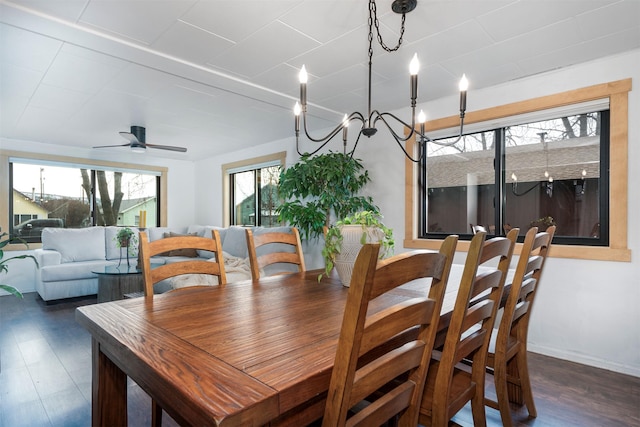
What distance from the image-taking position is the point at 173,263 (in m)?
1.60

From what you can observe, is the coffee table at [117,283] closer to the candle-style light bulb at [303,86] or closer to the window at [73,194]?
the window at [73,194]

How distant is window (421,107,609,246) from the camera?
8.61 feet

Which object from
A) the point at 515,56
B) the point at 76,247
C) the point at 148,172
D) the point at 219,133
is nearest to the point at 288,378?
the point at 515,56

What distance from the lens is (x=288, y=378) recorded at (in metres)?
0.71

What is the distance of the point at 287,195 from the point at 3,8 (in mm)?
2666

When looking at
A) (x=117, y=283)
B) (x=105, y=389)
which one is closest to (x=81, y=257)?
(x=117, y=283)

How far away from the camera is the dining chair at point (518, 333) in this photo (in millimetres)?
1482

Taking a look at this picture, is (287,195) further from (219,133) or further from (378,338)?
(378,338)

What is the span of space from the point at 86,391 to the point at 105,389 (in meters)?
1.20

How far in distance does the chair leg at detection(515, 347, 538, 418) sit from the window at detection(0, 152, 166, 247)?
5210 millimetres

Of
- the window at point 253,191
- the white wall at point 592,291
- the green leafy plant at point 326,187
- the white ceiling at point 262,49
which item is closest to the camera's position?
the white ceiling at point 262,49

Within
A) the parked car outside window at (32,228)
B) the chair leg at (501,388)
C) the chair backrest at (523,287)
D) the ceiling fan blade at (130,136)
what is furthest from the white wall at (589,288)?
the parked car outside window at (32,228)

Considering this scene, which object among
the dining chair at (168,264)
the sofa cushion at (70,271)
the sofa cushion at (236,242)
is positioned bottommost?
the sofa cushion at (70,271)

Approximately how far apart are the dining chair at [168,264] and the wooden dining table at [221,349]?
4.5 inches
